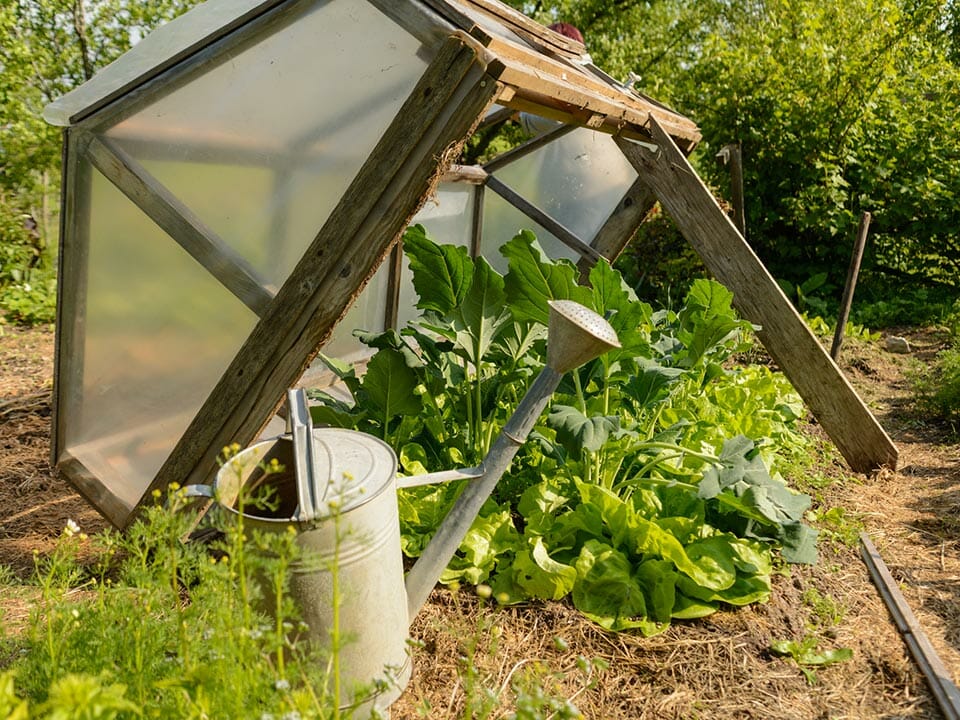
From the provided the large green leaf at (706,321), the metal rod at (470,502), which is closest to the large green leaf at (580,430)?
the metal rod at (470,502)

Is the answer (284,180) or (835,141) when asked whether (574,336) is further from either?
(835,141)

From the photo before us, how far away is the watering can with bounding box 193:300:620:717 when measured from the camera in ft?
5.09

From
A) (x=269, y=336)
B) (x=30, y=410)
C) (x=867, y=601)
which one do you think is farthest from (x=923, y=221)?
(x=30, y=410)

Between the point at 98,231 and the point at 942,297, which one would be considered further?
the point at 942,297

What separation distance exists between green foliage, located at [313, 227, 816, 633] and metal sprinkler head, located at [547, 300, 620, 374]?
0.42 meters

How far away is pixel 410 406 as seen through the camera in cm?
254

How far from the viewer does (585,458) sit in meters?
2.47

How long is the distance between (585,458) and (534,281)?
2.03 ft

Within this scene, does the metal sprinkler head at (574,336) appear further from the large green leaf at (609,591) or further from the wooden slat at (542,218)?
the wooden slat at (542,218)

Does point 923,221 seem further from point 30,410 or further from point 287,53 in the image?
point 30,410

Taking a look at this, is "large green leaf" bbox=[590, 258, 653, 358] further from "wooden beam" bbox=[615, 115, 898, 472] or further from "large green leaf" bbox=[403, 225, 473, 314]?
"wooden beam" bbox=[615, 115, 898, 472]

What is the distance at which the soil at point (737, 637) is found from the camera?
194cm

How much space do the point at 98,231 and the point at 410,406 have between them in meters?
1.19

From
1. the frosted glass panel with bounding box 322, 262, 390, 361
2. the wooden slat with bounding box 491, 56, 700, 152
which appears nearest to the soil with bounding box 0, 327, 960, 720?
the frosted glass panel with bounding box 322, 262, 390, 361
